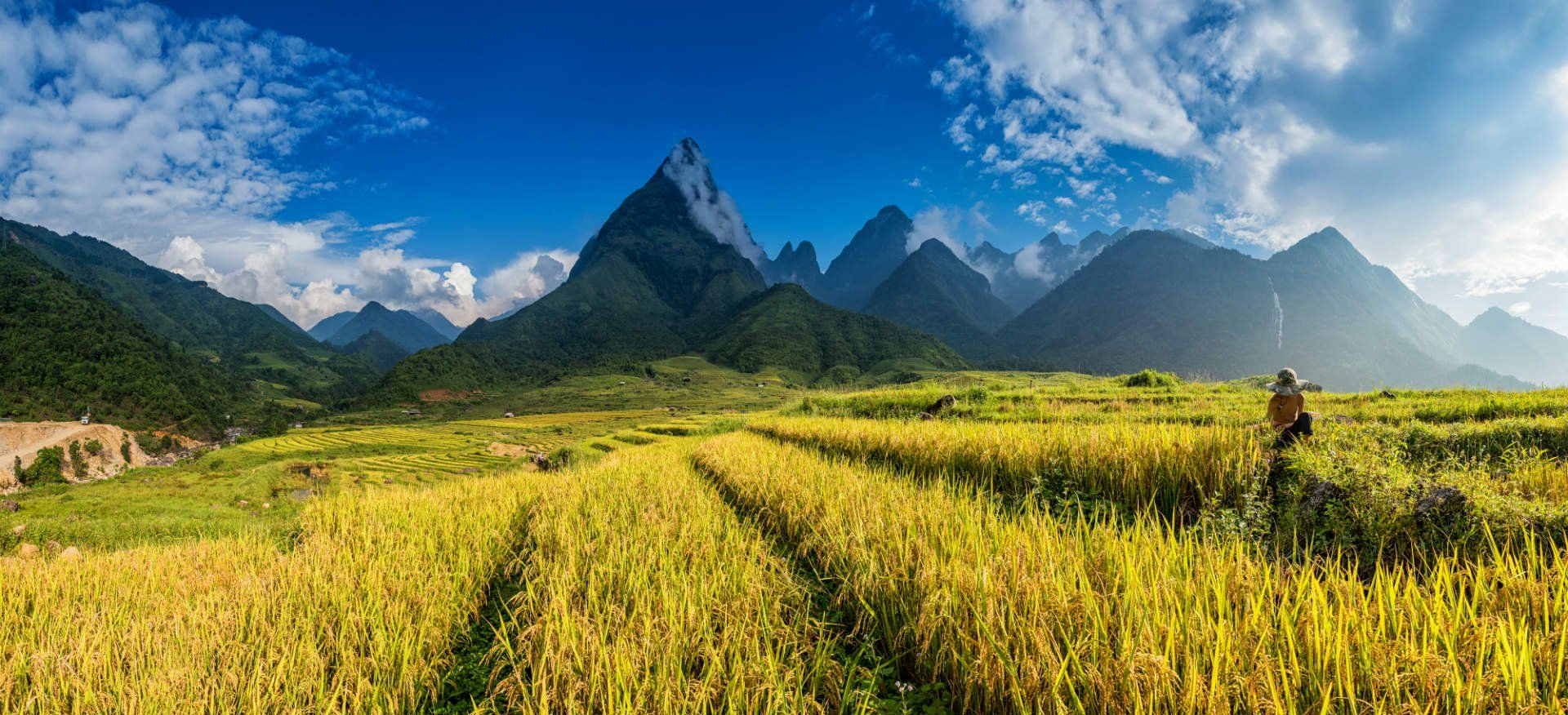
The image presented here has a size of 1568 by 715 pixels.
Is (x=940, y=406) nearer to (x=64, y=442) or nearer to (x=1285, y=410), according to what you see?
(x=1285, y=410)

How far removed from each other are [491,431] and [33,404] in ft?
A: 275

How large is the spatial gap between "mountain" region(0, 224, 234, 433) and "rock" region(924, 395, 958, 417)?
140 metres

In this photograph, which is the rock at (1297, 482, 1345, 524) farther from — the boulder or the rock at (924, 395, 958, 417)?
the rock at (924, 395, 958, 417)

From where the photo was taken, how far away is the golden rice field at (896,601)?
2254mm

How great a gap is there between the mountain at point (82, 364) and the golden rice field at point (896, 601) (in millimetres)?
140306

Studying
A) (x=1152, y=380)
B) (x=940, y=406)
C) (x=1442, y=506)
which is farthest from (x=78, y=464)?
(x=1152, y=380)

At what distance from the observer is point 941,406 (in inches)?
728

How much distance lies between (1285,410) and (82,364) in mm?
173394

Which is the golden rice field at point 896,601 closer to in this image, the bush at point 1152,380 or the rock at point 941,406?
the rock at point 941,406

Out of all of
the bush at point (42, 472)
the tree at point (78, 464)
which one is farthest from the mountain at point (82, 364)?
the bush at point (42, 472)

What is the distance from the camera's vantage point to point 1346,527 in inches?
160

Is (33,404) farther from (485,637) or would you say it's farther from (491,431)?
(485,637)

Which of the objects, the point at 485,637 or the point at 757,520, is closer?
the point at 485,637

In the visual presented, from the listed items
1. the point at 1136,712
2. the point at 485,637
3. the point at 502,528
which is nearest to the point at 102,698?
the point at 485,637
